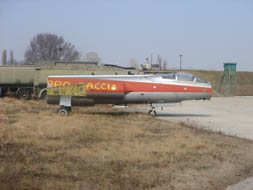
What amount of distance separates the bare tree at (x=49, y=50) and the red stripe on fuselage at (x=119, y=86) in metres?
71.9

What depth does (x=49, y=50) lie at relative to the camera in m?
88.3

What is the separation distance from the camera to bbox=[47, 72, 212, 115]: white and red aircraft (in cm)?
1592

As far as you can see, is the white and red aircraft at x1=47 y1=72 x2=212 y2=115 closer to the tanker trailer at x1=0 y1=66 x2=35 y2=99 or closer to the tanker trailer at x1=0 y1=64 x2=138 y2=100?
the tanker trailer at x1=0 y1=64 x2=138 y2=100

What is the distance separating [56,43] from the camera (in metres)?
89.9

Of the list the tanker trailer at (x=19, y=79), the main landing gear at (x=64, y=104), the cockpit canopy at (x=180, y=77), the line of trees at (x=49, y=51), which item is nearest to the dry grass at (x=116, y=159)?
the main landing gear at (x=64, y=104)

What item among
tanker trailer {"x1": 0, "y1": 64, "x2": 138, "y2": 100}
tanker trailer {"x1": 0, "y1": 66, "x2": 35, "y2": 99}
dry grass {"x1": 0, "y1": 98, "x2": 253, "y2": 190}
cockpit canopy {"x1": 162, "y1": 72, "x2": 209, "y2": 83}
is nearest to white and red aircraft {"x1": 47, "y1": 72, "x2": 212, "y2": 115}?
cockpit canopy {"x1": 162, "y1": 72, "x2": 209, "y2": 83}

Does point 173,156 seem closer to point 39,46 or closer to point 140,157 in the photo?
point 140,157

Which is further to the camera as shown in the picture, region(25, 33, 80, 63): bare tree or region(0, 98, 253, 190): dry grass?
region(25, 33, 80, 63): bare tree

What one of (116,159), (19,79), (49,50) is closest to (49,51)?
(49,50)

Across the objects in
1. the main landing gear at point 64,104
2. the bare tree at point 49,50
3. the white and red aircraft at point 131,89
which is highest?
the bare tree at point 49,50

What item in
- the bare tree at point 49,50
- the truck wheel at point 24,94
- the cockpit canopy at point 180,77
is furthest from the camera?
the bare tree at point 49,50

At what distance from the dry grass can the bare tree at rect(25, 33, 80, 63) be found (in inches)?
3112

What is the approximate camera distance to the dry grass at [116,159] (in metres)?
5.53

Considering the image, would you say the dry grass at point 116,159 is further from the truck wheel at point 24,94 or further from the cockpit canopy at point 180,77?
the truck wheel at point 24,94
